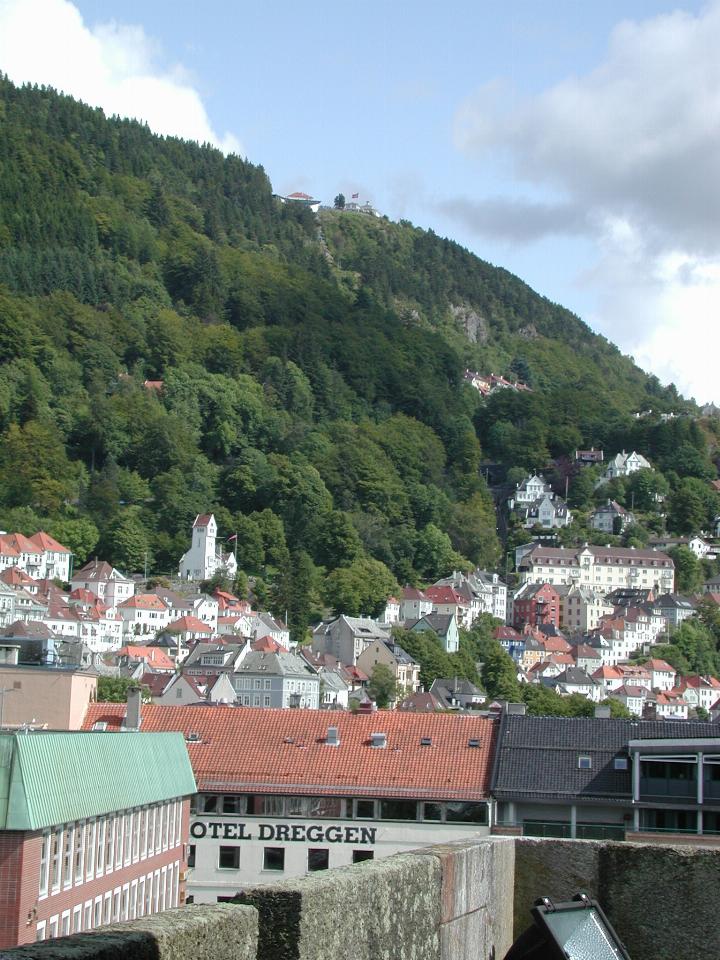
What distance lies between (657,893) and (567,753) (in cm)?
2393

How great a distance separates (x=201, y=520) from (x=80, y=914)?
113 metres

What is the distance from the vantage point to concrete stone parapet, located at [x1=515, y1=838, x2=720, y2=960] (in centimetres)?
932

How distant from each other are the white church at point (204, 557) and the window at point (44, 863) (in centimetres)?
11172

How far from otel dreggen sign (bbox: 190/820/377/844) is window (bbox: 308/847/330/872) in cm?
19

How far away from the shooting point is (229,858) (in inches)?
1230

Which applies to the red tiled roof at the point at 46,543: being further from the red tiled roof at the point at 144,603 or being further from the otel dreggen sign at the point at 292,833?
the otel dreggen sign at the point at 292,833

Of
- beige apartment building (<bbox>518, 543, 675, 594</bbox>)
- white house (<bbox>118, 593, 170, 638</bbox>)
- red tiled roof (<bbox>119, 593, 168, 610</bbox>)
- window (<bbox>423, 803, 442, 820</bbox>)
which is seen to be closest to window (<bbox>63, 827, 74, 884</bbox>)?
window (<bbox>423, 803, 442, 820</bbox>)

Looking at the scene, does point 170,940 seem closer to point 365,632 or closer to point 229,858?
Answer: point 229,858

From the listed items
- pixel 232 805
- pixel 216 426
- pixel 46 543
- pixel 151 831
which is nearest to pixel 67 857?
pixel 151 831

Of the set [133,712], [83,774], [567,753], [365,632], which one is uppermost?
[365,632]

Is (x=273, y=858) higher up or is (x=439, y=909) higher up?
(x=439, y=909)

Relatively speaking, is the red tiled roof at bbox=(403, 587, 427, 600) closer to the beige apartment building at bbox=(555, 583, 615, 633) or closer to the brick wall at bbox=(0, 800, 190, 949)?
the beige apartment building at bbox=(555, 583, 615, 633)

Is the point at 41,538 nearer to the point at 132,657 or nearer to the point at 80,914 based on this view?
the point at 132,657

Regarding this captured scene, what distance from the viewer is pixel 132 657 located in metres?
110
